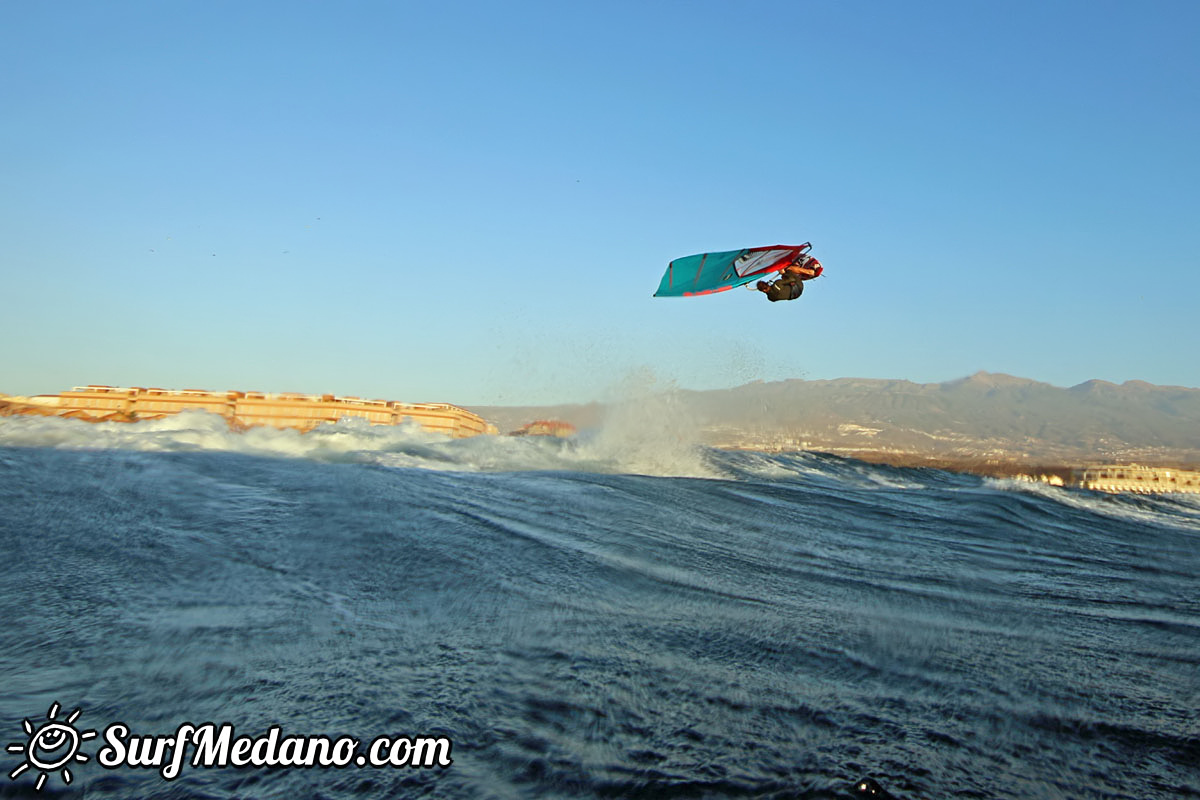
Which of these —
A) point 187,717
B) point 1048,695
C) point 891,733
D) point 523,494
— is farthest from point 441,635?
point 523,494

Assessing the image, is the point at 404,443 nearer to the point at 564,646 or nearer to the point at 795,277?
the point at 795,277

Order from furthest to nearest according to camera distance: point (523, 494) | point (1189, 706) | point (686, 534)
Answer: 1. point (523, 494)
2. point (686, 534)
3. point (1189, 706)

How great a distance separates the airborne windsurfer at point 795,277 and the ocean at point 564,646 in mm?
4763

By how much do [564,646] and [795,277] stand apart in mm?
10406

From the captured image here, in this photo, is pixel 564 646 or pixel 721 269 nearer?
pixel 564 646

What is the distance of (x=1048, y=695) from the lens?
14.5 ft

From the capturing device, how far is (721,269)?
48.9 ft

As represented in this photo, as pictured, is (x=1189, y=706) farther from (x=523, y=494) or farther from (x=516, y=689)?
(x=523, y=494)


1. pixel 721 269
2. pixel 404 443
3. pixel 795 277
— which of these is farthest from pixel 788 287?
pixel 404 443

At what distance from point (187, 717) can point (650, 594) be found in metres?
3.76

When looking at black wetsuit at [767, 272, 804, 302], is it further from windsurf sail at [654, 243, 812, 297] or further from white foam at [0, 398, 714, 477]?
white foam at [0, 398, 714, 477]

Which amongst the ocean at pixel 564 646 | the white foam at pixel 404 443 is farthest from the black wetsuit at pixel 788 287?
the white foam at pixel 404 443

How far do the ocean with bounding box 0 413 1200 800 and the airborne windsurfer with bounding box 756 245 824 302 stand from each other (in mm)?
4763

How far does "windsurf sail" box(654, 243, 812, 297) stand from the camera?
1355cm
